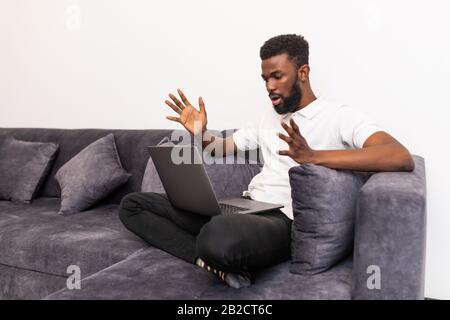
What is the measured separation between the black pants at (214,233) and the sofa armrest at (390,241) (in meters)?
0.28

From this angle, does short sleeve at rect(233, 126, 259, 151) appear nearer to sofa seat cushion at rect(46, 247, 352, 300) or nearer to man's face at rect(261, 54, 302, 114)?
man's face at rect(261, 54, 302, 114)

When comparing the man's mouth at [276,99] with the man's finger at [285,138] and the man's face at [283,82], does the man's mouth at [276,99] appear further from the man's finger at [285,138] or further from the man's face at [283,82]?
the man's finger at [285,138]

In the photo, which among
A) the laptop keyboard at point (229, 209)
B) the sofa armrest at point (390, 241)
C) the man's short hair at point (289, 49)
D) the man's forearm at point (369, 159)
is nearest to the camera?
the sofa armrest at point (390, 241)

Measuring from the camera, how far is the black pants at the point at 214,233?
1205 mm

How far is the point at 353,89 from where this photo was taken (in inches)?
82.4

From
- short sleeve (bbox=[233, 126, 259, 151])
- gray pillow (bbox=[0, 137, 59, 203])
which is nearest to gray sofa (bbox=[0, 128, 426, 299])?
gray pillow (bbox=[0, 137, 59, 203])

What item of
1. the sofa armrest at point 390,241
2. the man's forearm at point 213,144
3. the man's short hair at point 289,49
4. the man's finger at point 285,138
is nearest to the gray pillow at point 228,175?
the man's forearm at point 213,144

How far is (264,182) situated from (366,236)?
0.65 m

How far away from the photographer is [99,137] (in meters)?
2.57

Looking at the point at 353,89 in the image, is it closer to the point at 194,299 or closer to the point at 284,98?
the point at 284,98

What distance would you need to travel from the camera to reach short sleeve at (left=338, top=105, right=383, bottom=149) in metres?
1.54

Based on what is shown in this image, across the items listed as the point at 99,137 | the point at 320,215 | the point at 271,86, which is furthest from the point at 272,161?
the point at 99,137
